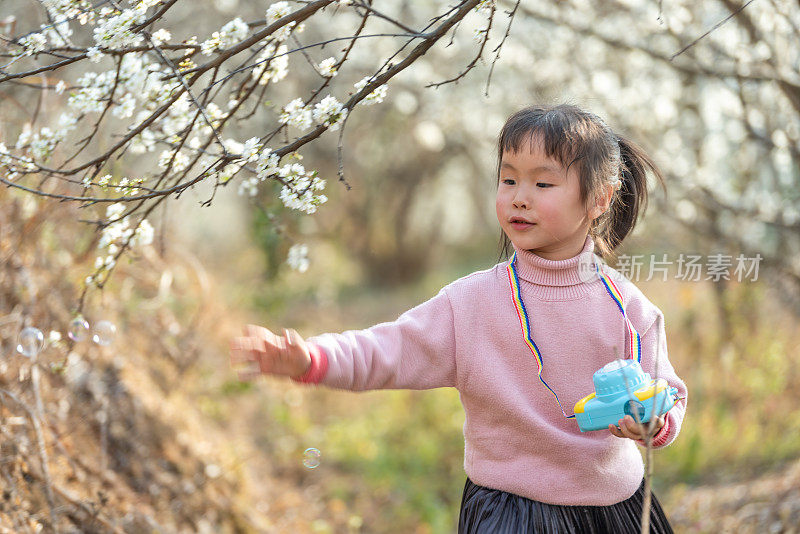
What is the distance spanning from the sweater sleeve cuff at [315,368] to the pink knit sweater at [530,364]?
0.14 meters

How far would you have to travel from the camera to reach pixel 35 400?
3.14 m

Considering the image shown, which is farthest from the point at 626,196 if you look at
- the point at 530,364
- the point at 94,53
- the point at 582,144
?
the point at 94,53

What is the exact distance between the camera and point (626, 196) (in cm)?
252

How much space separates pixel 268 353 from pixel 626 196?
1.24 meters

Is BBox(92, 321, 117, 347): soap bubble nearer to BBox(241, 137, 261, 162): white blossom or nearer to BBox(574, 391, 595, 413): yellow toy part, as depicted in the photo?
BBox(241, 137, 261, 162): white blossom

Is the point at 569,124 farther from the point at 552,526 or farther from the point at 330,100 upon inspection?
the point at 552,526

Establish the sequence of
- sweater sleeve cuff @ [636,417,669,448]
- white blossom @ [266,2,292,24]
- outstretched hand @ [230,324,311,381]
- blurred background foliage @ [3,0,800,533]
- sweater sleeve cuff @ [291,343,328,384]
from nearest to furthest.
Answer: outstretched hand @ [230,324,311,381]
sweater sleeve cuff @ [291,343,328,384]
sweater sleeve cuff @ [636,417,669,448]
white blossom @ [266,2,292,24]
blurred background foliage @ [3,0,800,533]

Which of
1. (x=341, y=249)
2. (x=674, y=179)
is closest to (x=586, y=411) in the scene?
(x=674, y=179)

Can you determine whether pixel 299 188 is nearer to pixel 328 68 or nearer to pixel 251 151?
pixel 251 151

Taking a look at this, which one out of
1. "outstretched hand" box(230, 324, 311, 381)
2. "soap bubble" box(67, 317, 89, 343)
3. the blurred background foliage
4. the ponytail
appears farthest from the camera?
the blurred background foliage

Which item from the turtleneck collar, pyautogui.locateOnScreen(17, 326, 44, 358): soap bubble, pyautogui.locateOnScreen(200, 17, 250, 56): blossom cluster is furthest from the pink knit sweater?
pyautogui.locateOnScreen(17, 326, 44, 358): soap bubble

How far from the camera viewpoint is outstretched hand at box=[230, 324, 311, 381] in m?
1.87

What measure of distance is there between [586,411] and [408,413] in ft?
15.6

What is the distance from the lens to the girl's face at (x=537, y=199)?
213cm
